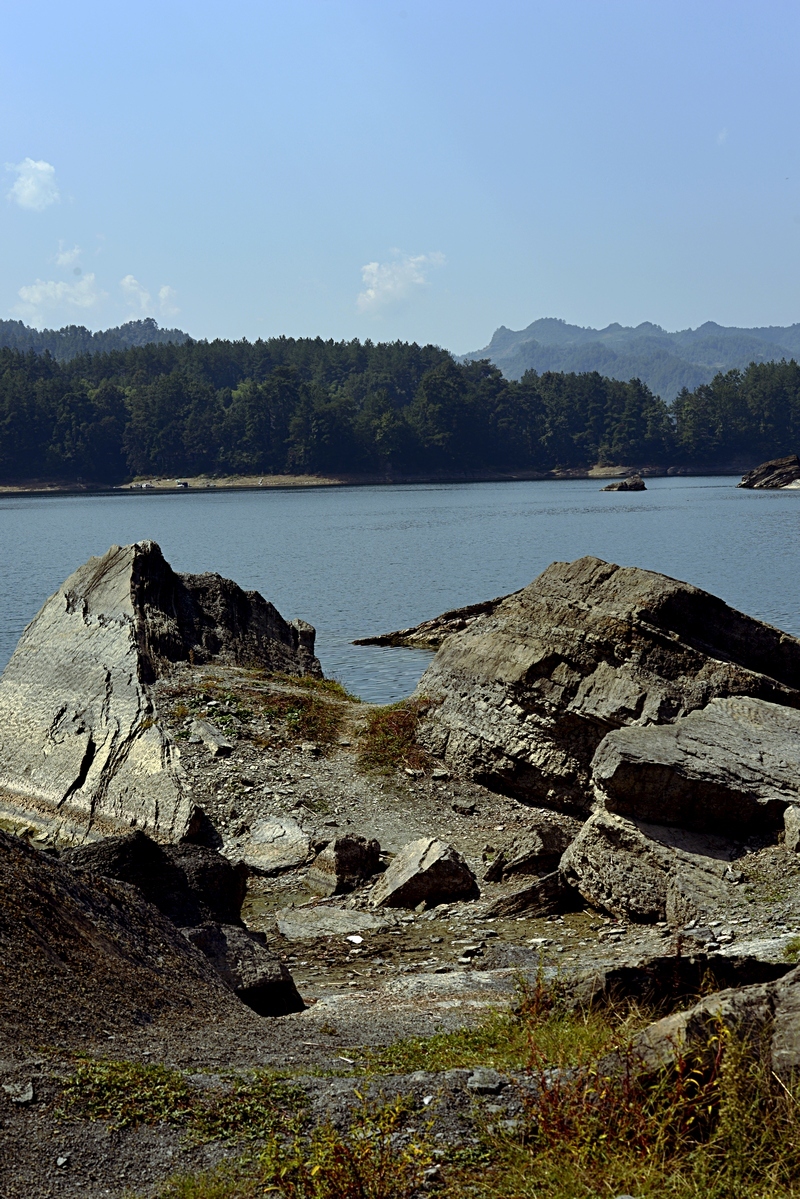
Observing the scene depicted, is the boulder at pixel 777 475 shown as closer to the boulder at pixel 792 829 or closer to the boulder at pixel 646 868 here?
the boulder at pixel 792 829

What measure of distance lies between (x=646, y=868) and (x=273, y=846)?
18.5 feet

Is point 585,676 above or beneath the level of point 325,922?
above

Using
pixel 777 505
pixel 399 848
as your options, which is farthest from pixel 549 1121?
pixel 777 505

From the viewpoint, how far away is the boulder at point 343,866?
47.2ft

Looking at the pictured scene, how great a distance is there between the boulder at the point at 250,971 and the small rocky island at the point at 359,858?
36 millimetres

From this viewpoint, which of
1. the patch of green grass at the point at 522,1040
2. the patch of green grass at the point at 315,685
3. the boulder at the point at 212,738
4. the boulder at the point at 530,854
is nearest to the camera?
the patch of green grass at the point at 522,1040

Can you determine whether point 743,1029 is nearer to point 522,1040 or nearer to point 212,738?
point 522,1040

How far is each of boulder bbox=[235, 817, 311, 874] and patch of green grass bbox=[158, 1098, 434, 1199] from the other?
9.64 metres

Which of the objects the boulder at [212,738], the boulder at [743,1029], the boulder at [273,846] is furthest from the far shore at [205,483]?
the boulder at [743,1029]

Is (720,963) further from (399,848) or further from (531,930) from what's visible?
(399,848)

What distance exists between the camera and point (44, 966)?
26.6 ft

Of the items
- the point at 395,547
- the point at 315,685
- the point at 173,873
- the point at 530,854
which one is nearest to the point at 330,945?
the point at 173,873

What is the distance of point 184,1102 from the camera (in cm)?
630

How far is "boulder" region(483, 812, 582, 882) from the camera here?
1417cm
